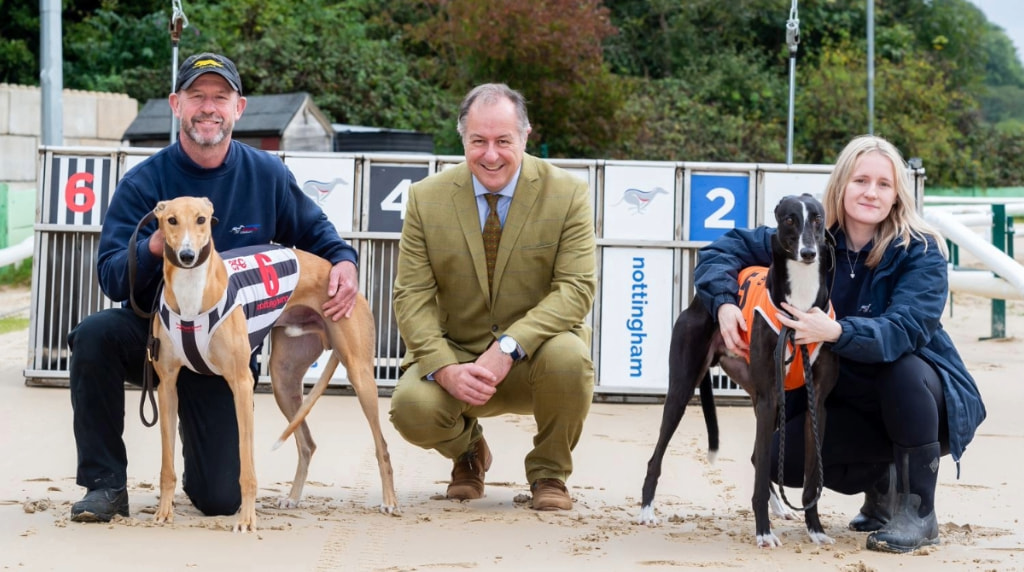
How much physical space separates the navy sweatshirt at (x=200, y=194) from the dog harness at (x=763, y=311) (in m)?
1.37

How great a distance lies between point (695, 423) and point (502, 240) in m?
2.50

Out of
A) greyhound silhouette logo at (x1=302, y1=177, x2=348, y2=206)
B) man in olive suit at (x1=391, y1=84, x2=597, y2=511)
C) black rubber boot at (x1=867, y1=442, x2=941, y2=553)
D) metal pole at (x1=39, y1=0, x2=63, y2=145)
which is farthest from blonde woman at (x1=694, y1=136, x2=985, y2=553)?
metal pole at (x1=39, y1=0, x2=63, y2=145)

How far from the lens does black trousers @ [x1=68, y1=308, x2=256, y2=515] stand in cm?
422

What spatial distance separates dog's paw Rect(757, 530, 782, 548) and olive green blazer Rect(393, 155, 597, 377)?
1024 millimetres

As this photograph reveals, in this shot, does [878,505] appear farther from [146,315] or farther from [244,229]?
[146,315]

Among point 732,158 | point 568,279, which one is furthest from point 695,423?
point 732,158

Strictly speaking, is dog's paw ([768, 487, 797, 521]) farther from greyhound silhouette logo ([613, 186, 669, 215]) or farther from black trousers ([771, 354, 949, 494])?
greyhound silhouette logo ([613, 186, 669, 215])

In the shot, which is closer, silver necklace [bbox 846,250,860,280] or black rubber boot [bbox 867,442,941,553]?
black rubber boot [bbox 867,442,941,553]

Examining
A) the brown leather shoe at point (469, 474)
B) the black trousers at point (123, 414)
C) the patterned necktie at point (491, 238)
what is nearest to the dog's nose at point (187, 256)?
the black trousers at point (123, 414)

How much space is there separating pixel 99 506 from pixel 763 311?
6.97 ft

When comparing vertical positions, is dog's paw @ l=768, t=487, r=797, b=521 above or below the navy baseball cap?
below

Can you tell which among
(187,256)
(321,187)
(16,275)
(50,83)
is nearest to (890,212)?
(187,256)

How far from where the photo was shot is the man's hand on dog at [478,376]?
4355mm

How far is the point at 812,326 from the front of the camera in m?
3.86
